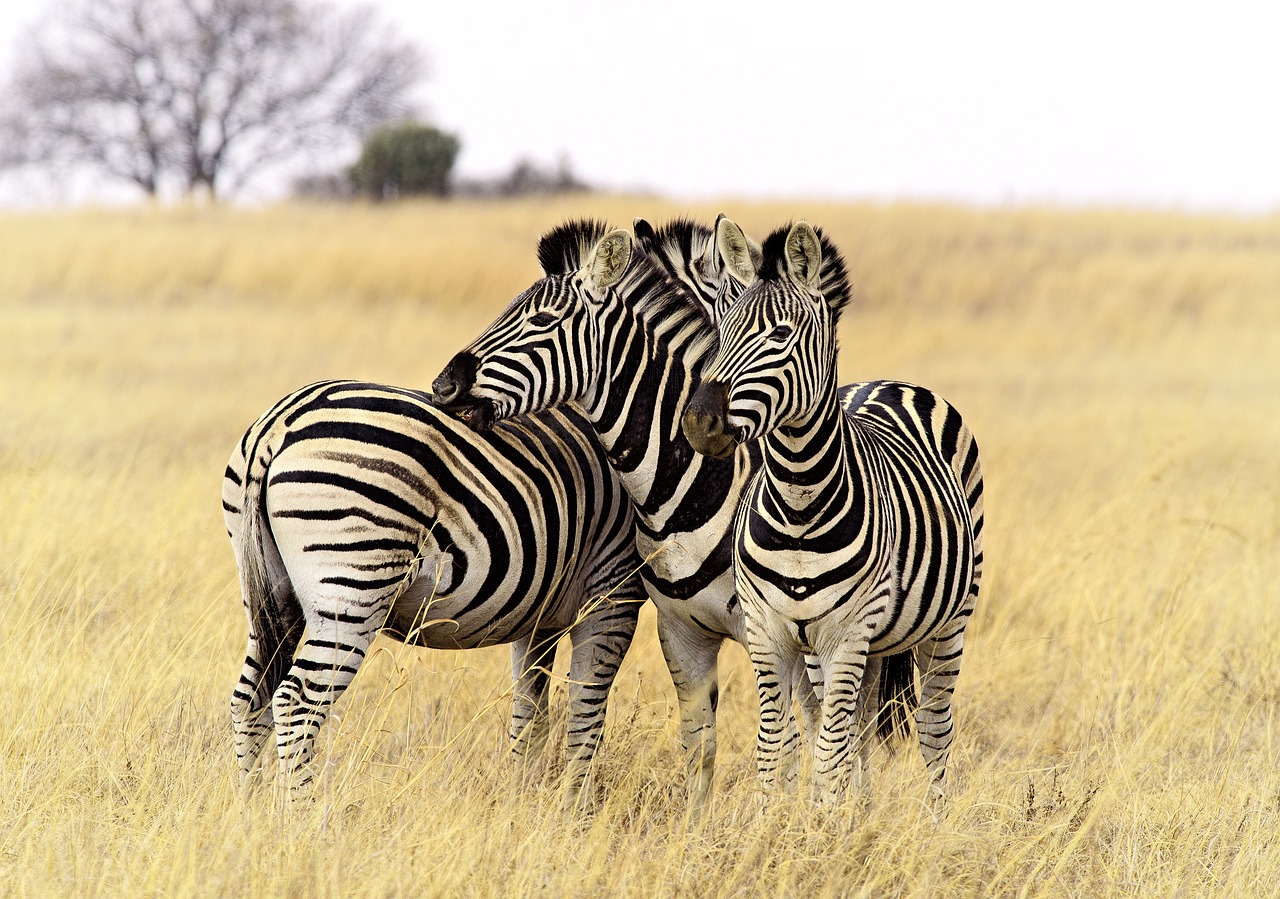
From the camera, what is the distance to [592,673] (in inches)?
164

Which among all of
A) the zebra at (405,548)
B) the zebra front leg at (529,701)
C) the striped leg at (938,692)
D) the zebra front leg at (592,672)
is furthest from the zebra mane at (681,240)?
the striped leg at (938,692)

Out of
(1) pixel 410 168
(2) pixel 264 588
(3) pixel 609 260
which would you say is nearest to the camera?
(2) pixel 264 588

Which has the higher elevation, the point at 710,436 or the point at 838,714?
the point at 710,436

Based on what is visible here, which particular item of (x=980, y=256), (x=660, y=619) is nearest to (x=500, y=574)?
(x=660, y=619)

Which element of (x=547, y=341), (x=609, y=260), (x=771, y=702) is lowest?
(x=771, y=702)

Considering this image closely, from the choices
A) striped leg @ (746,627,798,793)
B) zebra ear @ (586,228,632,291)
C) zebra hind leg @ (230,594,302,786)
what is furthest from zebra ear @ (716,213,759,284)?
zebra hind leg @ (230,594,302,786)

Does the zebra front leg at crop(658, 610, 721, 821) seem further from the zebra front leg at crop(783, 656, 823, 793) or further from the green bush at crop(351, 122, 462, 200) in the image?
the green bush at crop(351, 122, 462, 200)

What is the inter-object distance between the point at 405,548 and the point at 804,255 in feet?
5.11

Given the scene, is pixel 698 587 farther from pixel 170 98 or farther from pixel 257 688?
pixel 170 98

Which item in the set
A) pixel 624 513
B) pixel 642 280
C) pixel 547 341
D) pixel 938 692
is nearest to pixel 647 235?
pixel 642 280

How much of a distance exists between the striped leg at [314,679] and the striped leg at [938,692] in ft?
6.80

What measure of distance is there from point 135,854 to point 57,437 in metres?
6.45

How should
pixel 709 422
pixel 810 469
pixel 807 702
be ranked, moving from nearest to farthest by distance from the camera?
pixel 709 422 → pixel 810 469 → pixel 807 702

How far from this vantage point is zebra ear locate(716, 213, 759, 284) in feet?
11.5
